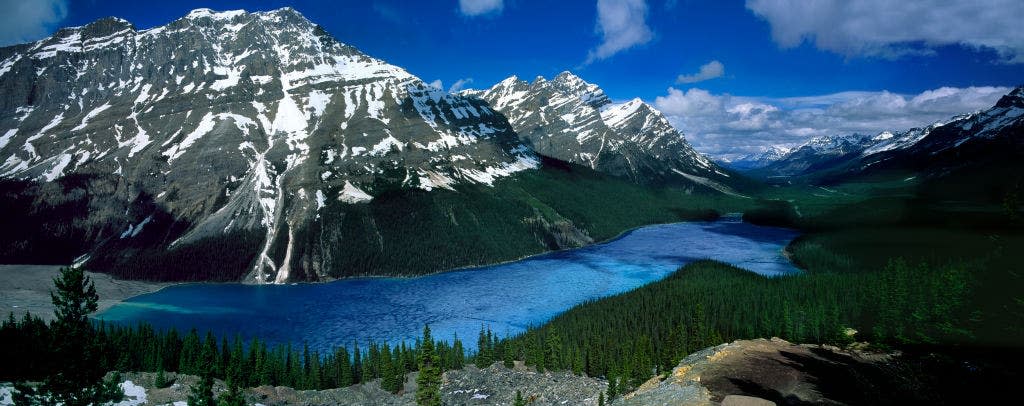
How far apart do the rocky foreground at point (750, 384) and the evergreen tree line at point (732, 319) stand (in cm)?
985

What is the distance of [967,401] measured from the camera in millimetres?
41938

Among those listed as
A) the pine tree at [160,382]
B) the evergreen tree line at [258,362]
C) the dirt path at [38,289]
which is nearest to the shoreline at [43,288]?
the dirt path at [38,289]

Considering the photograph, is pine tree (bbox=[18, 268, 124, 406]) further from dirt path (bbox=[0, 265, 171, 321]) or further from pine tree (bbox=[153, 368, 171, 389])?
dirt path (bbox=[0, 265, 171, 321])

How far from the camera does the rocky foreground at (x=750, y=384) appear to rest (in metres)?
45.8

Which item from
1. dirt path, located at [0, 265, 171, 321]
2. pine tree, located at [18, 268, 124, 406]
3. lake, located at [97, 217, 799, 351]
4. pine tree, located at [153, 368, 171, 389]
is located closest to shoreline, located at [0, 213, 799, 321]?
dirt path, located at [0, 265, 171, 321]

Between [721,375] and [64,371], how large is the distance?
193ft

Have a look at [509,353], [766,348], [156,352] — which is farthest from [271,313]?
[766,348]

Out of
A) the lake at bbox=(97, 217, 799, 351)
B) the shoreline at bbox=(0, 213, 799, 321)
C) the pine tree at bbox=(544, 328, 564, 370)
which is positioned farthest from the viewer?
the shoreline at bbox=(0, 213, 799, 321)

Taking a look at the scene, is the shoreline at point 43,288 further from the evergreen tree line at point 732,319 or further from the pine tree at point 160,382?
the evergreen tree line at point 732,319

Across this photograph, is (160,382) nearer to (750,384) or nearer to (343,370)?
(343,370)

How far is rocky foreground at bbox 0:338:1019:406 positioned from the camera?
1801 inches

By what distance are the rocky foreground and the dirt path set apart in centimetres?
11006

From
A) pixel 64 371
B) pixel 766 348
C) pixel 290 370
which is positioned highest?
pixel 64 371

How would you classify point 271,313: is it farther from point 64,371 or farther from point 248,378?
point 64,371
